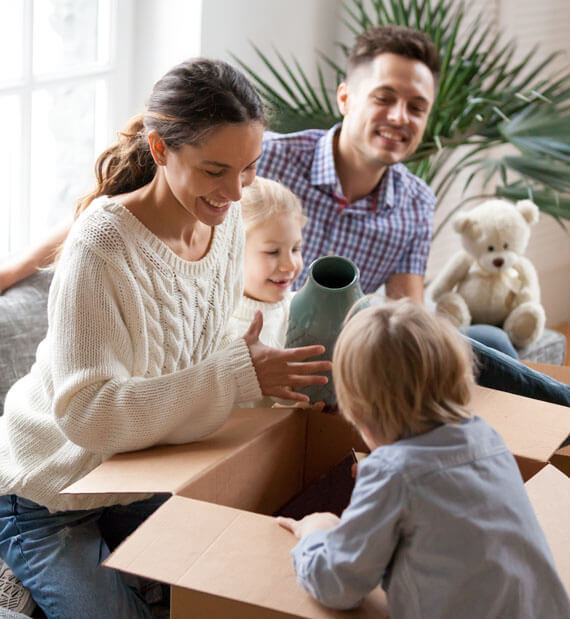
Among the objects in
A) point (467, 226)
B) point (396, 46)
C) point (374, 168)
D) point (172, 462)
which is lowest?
point (467, 226)

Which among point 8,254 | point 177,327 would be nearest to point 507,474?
point 177,327

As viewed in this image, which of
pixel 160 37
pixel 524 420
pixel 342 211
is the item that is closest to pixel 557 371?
pixel 524 420

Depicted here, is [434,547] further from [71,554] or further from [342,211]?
[342,211]

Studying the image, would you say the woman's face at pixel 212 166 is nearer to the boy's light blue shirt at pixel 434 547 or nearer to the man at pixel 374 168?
the boy's light blue shirt at pixel 434 547

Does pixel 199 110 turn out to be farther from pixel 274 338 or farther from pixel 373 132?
pixel 373 132

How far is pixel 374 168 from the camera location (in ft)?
7.84

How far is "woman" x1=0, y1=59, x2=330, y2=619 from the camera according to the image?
1302 millimetres

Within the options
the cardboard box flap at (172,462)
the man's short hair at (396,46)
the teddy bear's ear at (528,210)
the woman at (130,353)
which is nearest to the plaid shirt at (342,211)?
the man's short hair at (396,46)

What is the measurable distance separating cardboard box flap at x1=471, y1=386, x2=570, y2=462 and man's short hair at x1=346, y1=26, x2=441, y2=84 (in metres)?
1.16

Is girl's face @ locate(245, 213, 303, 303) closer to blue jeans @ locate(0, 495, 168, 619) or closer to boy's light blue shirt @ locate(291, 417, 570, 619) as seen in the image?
blue jeans @ locate(0, 495, 168, 619)

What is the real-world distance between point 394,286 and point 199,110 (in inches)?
48.2

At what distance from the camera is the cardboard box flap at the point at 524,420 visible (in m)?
1.35

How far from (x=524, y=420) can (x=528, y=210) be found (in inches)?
57.6

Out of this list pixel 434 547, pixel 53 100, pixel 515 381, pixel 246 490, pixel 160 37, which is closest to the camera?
pixel 434 547
